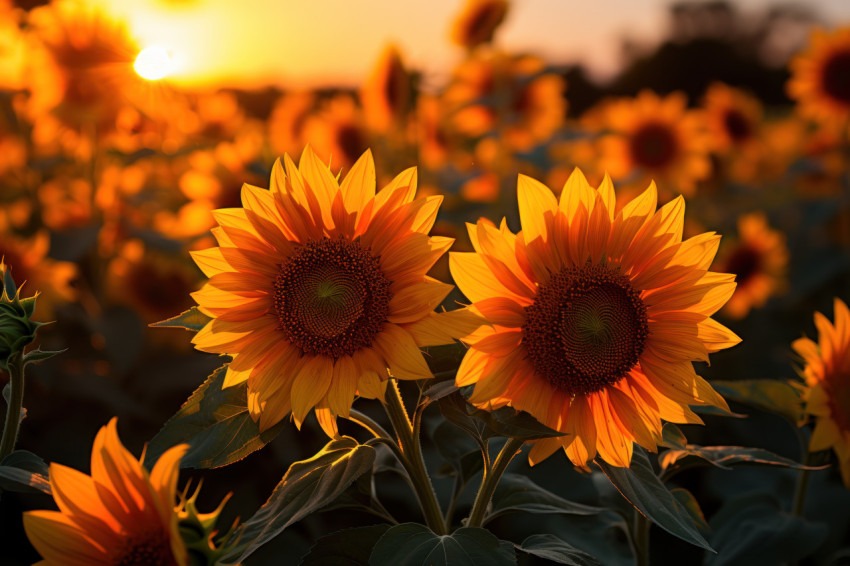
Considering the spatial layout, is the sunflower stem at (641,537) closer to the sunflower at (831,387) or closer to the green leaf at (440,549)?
the sunflower at (831,387)

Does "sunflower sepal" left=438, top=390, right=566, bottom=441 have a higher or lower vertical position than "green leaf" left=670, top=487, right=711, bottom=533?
higher

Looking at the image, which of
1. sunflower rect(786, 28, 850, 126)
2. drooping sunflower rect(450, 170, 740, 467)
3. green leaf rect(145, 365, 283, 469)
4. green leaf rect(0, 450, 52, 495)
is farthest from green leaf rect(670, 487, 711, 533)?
sunflower rect(786, 28, 850, 126)

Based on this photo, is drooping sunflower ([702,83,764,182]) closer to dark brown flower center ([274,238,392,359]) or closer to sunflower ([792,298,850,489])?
sunflower ([792,298,850,489])

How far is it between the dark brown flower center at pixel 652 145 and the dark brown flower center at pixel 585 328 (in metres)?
4.13

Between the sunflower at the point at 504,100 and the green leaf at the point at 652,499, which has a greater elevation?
the sunflower at the point at 504,100

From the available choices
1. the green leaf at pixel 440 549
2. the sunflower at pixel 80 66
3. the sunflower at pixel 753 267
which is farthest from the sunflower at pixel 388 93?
the green leaf at pixel 440 549

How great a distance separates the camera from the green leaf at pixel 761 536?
1.57 meters

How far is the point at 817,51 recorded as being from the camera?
4820 mm

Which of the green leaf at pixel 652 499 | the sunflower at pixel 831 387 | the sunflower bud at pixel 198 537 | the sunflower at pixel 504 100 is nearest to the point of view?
the sunflower bud at pixel 198 537

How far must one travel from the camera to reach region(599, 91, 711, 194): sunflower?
5027 mm

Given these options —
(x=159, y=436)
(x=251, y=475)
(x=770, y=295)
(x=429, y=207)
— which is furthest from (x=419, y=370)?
(x=770, y=295)

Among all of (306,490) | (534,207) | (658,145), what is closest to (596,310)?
(534,207)

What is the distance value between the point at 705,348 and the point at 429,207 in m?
0.51

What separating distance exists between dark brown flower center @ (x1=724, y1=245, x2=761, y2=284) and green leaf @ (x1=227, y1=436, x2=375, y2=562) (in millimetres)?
3877
